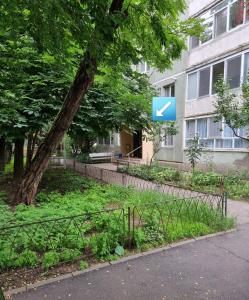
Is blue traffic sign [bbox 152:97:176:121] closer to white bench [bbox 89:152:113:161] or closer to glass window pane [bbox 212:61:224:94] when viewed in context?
glass window pane [bbox 212:61:224:94]

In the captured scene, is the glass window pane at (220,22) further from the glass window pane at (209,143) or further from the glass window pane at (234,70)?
the glass window pane at (209,143)

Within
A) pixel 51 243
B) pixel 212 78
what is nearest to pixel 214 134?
pixel 212 78

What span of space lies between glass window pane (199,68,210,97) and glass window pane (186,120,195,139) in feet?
5.73

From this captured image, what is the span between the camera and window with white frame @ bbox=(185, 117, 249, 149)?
1210cm

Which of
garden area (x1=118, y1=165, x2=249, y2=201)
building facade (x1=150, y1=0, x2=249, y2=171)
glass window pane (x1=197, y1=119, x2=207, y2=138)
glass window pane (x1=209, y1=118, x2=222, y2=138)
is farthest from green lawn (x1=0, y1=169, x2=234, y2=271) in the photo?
glass window pane (x1=197, y1=119, x2=207, y2=138)

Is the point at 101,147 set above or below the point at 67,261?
above

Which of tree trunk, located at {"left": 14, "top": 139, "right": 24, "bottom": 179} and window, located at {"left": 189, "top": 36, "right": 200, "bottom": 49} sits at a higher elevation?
window, located at {"left": 189, "top": 36, "right": 200, "bottom": 49}

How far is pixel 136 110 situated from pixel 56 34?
22.9 ft

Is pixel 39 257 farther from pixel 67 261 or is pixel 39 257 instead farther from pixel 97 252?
pixel 97 252

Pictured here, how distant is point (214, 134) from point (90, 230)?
10.4 meters

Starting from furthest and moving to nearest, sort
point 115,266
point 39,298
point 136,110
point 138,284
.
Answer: point 136,110 < point 115,266 < point 138,284 < point 39,298

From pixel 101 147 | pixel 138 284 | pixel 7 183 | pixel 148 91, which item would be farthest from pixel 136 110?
pixel 101 147

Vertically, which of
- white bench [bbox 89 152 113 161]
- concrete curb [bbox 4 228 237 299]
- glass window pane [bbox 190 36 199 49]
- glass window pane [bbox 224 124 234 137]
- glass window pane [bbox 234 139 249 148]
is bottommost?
concrete curb [bbox 4 228 237 299]

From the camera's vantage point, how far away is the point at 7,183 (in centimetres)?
1048
